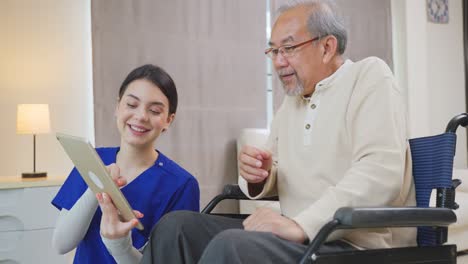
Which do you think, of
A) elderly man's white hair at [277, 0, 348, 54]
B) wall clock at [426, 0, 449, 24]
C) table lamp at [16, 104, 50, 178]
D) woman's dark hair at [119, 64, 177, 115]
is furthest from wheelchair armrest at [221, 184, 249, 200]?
wall clock at [426, 0, 449, 24]

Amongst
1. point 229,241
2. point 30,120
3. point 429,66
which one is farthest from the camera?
point 429,66

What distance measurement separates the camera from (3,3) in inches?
117

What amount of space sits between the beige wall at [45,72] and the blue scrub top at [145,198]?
162cm

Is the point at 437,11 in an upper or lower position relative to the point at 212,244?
upper

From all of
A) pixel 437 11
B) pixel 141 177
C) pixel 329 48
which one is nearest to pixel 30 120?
pixel 141 177

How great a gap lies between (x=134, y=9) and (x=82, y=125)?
822 mm

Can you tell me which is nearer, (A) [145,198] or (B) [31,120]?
(A) [145,198]

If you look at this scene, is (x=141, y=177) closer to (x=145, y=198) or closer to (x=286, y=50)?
(x=145, y=198)

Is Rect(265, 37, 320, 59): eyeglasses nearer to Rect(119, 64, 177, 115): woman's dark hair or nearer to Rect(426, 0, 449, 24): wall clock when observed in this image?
Rect(119, 64, 177, 115): woman's dark hair

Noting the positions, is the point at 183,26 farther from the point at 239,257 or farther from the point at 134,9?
the point at 239,257

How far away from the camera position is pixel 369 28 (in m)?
4.50

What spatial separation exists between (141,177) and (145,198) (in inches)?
2.6

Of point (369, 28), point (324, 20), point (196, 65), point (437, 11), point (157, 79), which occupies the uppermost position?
point (437, 11)

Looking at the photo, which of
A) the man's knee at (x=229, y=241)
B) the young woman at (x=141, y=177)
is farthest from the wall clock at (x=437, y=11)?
the man's knee at (x=229, y=241)
